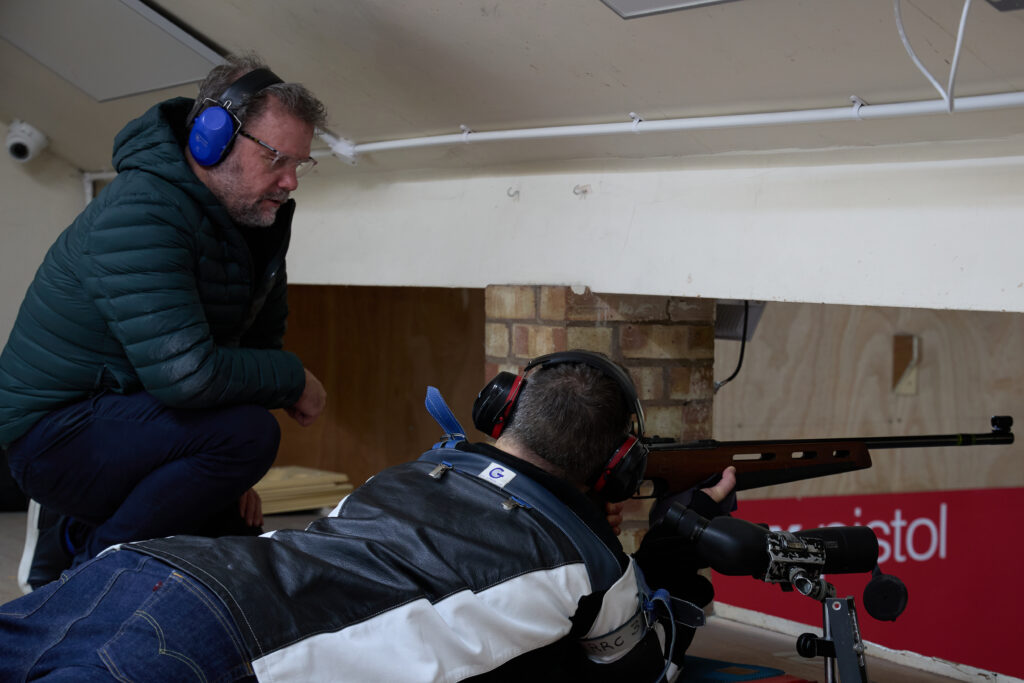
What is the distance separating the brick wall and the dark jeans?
29.0 inches

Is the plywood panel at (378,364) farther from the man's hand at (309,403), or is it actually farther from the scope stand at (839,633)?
the scope stand at (839,633)

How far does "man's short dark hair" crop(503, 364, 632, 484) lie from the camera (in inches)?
55.2

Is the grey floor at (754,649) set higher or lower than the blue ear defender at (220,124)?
lower

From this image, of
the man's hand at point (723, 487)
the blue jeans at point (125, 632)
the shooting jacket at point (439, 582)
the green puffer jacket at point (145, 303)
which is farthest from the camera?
the green puffer jacket at point (145, 303)

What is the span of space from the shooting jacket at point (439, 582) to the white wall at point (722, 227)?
79cm

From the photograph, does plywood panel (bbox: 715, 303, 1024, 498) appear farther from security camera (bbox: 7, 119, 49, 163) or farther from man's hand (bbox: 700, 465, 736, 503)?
security camera (bbox: 7, 119, 49, 163)

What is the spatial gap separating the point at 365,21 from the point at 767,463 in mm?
1309

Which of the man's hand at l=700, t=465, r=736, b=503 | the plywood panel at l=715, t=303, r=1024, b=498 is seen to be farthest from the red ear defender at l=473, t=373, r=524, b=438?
the plywood panel at l=715, t=303, r=1024, b=498

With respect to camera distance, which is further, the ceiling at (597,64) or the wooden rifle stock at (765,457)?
the wooden rifle stock at (765,457)

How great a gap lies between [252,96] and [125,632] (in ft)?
4.07

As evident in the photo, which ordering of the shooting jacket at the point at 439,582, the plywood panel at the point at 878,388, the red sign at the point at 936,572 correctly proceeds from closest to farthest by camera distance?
the shooting jacket at the point at 439,582 → the red sign at the point at 936,572 → the plywood panel at the point at 878,388

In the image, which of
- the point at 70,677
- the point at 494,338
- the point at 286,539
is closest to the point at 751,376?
the point at 494,338

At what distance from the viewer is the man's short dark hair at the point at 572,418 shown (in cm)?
140

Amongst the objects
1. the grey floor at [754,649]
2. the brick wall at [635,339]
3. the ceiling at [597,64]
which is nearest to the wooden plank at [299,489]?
the grey floor at [754,649]
